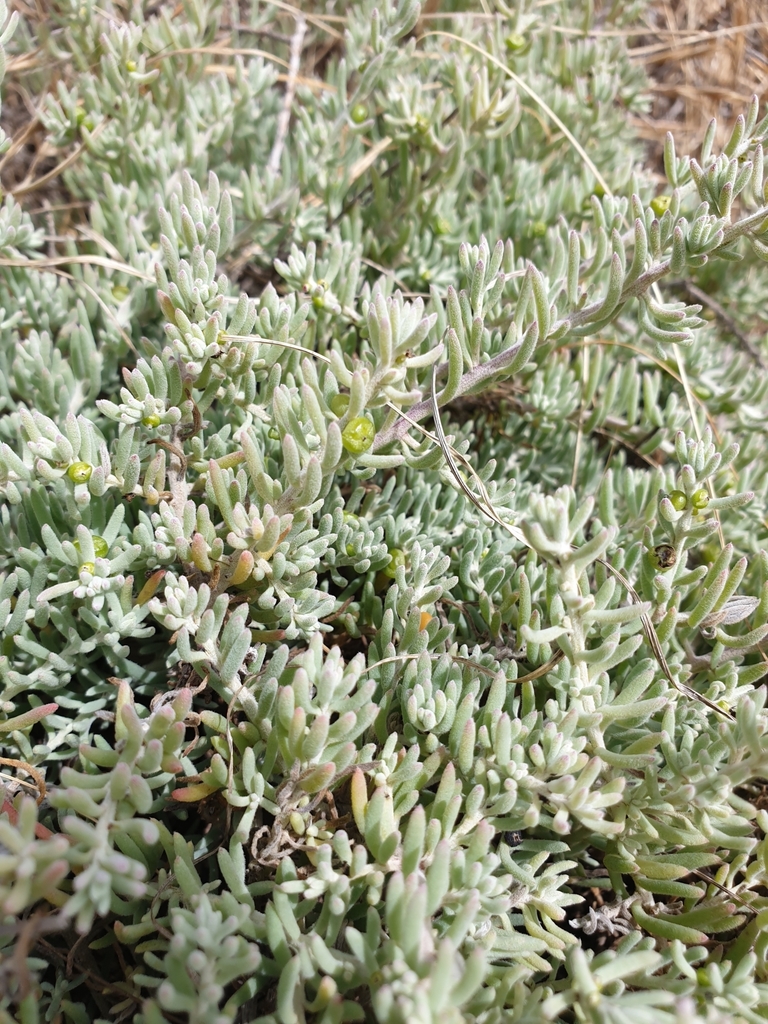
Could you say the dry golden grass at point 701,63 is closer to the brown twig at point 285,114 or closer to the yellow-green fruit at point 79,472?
the brown twig at point 285,114

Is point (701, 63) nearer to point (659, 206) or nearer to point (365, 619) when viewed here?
point (659, 206)

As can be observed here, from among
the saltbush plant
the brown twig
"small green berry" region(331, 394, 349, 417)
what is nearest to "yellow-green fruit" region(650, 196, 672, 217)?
the saltbush plant

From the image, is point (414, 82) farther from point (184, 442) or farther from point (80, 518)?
point (80, 518)

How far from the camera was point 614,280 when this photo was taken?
1.37 metres

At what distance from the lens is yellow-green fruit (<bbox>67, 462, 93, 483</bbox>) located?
1322mm

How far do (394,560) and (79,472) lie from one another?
2.05 ft

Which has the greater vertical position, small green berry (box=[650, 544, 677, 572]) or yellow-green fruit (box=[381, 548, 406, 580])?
small green berry (box=[650, 544, 677, 572])

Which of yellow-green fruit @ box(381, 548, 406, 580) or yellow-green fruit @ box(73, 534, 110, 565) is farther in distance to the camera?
yellow-green fruit @ box(381, 548, 406, 580)

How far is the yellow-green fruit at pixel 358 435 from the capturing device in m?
1.25

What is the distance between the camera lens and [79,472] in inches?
52.1

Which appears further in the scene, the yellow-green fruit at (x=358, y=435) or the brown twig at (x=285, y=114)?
the brown twig at (x=285, y=114)

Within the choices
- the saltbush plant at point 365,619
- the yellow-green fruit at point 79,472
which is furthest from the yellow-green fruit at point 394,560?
the yellow-green fruit at point 79,472

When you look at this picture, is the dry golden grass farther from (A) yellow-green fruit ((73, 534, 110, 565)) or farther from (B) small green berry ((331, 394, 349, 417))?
(A) yellow-green fruit ((73, 534, 110, 565))

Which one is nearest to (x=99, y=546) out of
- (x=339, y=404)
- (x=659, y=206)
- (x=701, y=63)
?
(x=339, y=404)
